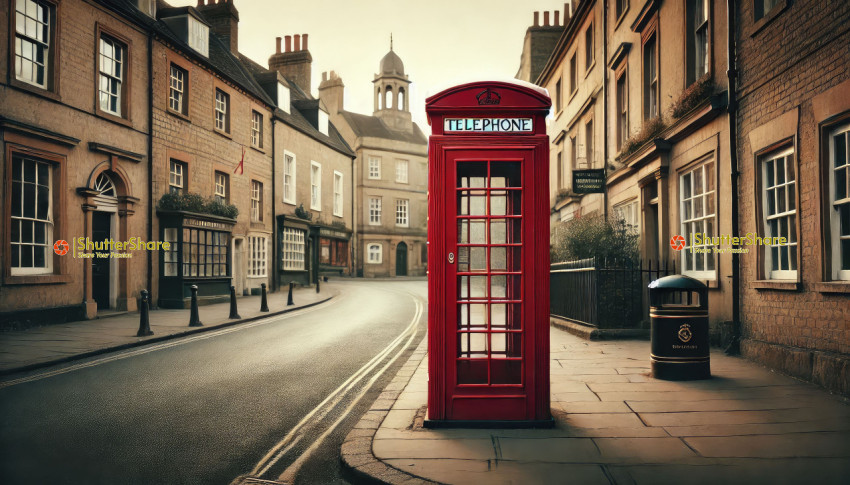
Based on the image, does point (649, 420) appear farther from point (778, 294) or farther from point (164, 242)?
point (164, 242)

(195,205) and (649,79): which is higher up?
(649,79)

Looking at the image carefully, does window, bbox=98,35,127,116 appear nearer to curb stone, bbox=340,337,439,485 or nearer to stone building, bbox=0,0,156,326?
stone building, bbox=0,0,156,326

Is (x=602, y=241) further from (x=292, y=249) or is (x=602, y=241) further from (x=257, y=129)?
(x=292, y=249)

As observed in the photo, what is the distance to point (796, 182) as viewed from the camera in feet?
21.7

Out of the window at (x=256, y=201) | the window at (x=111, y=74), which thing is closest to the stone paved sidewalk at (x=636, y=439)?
the window at (x=111, y=74)

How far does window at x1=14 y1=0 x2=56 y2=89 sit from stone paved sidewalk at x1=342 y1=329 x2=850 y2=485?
35.4 ft

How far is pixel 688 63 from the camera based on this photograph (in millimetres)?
9922

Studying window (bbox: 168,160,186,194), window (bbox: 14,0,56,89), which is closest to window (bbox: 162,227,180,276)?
window (bbox: 168,160,186,194)

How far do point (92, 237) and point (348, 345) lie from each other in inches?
324

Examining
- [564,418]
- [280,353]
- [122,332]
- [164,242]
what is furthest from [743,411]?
[164,242]

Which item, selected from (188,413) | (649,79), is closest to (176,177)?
(649,79)

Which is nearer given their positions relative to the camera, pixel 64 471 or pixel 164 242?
pixel 64 471

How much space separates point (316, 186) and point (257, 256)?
7638 millimetres

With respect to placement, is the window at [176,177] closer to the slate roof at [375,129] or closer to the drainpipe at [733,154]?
the drainpipe at [733,154]
